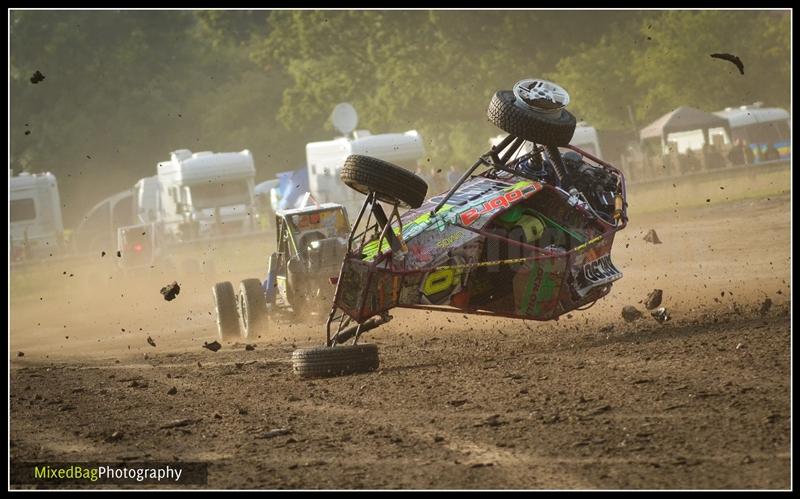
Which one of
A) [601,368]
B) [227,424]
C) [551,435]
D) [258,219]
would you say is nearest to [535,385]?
[601,368]

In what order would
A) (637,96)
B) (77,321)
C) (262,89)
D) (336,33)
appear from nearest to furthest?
(77,321) < (637,96) < (336,33) < (262,89)

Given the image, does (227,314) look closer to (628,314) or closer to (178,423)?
(628,314)

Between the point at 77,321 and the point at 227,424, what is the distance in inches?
515

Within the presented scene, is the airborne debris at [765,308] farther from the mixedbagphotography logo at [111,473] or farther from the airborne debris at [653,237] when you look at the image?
the mixedbagphotography logo at [111,473]

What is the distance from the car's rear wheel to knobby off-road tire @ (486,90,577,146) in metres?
5.06

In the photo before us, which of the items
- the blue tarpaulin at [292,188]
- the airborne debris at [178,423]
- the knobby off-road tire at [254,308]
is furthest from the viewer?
the blue tarpaulin at [292,188]

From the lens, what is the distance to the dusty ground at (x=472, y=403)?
6336 mm

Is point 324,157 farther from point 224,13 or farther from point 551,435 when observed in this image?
point 551,435

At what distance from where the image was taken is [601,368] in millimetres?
9070

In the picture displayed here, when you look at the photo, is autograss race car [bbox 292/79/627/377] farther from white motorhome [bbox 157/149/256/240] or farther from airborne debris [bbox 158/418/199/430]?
white motorhome [bbox 157/149/256/240]

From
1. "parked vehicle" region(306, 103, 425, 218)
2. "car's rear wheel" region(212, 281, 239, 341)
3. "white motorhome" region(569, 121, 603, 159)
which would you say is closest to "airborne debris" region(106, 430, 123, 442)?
"car's rear wheel" region(212, 281, 239, 341)

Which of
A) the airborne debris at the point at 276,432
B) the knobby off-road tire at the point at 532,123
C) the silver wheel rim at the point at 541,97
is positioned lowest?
the airborne debris at the point at 276,432

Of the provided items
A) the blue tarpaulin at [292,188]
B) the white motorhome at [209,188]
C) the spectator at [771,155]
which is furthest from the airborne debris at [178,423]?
the spectator at [771,155]

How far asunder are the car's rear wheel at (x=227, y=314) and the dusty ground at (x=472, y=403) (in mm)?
550
